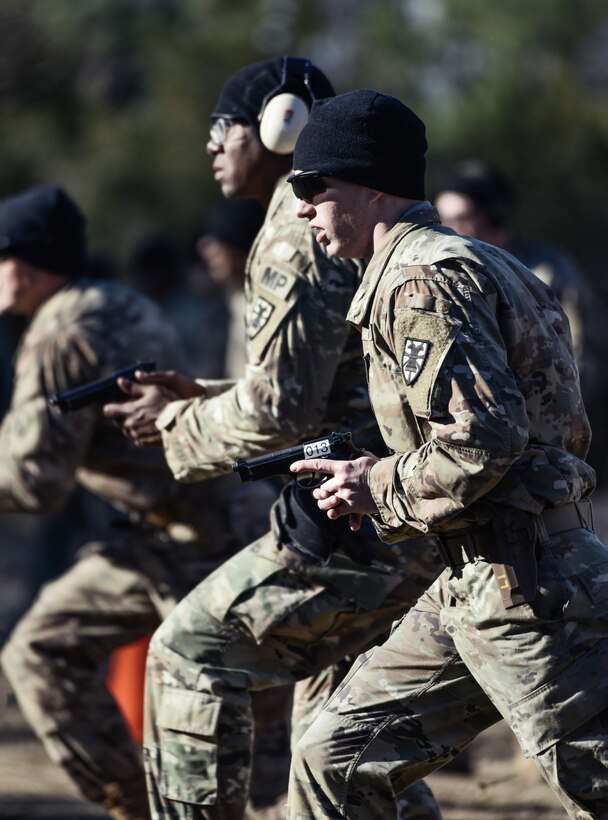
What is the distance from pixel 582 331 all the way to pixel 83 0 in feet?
48.5

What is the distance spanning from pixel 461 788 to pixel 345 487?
316 centimetres

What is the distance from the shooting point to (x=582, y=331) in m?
6.64

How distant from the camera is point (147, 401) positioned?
4500mm

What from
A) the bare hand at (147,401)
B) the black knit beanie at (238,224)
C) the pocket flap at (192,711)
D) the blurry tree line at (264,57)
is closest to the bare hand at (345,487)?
the pocket flap at (192,711)

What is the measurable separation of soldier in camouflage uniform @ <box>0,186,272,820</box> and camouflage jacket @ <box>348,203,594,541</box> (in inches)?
80.8

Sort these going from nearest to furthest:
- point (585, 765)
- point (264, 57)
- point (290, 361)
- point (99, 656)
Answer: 1. point (585, 765)
2. point (290, 361)
3. point (99, 656)
4. point (264, 57)

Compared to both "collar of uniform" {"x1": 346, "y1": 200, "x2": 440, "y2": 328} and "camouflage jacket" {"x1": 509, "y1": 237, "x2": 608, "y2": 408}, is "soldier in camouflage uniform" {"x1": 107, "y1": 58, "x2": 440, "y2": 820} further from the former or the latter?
"camouflage jacket" {"x1": 509, "y1": 237, "x2": 608, "y2": 408}

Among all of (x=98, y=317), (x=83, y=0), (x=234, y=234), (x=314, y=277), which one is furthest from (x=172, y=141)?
A: (x=314, y=277)

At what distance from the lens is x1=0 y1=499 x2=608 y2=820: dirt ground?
5703 mm

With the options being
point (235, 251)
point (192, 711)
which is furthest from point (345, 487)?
point (235, 251)

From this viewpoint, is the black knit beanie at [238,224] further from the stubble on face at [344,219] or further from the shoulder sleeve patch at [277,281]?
the stubble on face at [344,219]

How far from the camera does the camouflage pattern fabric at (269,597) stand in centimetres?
401

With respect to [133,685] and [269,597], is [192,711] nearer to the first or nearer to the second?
[269,597]

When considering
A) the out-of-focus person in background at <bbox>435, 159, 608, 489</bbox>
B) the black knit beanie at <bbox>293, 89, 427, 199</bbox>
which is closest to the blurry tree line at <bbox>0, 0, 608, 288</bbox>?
the out-of-focus person in background at <bbox>435, 159, 608, 489</bbox>
